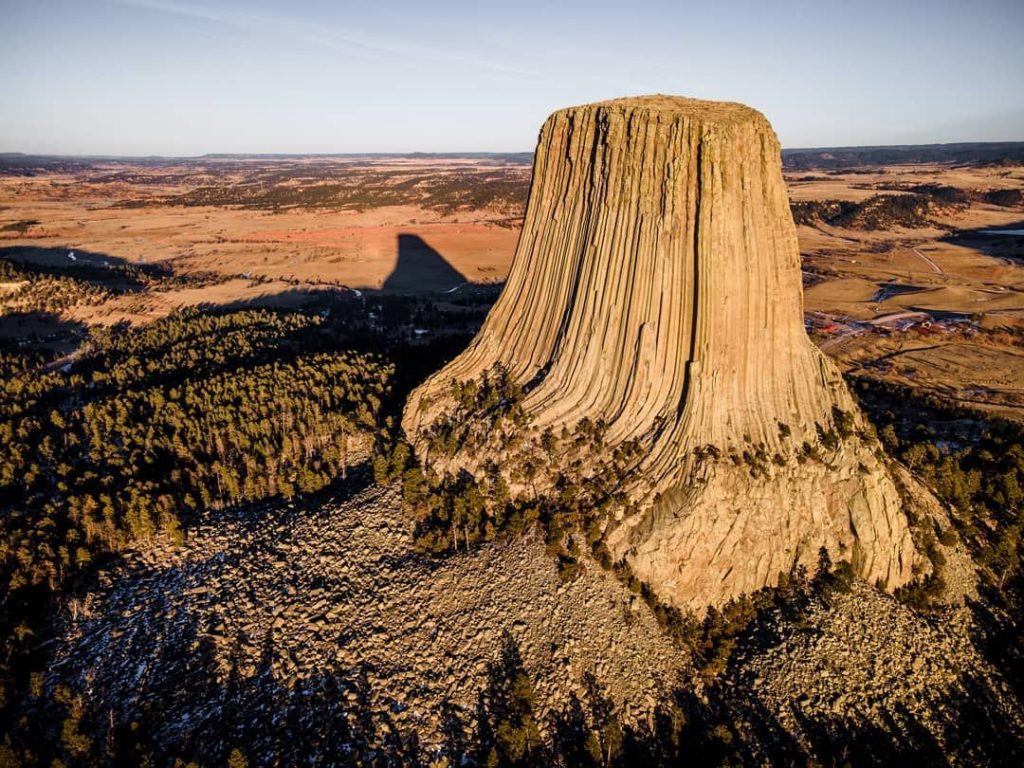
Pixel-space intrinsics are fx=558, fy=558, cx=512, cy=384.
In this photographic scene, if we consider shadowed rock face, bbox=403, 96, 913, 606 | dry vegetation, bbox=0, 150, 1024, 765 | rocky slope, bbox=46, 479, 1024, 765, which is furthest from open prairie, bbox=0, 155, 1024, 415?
rocky slope, bbox=46, 479, 1024, 765

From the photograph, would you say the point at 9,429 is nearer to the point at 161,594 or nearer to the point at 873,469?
the point at 161,594

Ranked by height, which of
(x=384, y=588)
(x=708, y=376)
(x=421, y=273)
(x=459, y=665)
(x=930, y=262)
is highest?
(x=930, y=262)

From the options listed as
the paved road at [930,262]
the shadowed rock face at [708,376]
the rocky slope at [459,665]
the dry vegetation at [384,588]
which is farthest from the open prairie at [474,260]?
the rocky slope at [459,665]

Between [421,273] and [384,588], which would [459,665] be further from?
[421,273]

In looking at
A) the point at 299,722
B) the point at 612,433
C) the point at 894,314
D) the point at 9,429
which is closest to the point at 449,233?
the point at 894,314

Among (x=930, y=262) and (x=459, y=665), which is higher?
(x=930, y=262)

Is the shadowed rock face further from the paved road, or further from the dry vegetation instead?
the paved road

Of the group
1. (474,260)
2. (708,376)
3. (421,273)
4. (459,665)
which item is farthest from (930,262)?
(459,665)
